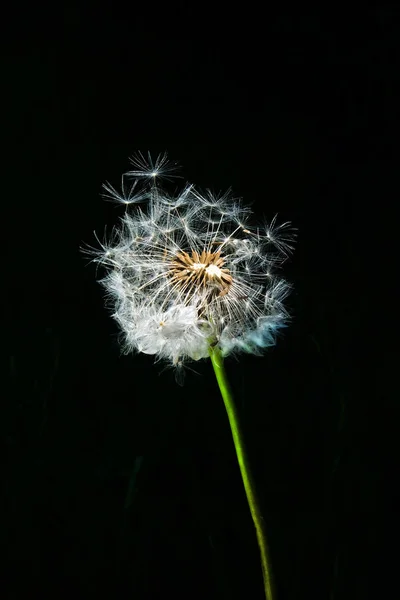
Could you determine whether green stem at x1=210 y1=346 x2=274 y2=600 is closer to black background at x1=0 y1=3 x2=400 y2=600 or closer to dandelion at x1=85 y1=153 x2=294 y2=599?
dandelion at x1=85 y1=153 x2=294 y2=599

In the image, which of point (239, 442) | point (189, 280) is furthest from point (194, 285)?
point (239, 442)

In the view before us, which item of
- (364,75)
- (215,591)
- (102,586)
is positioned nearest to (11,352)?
(102,586)

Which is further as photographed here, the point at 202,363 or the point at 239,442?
the point at 202,363

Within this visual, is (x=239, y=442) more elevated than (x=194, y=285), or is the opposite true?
(x=194, y=285)

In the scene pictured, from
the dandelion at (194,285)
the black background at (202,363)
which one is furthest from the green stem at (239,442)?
the black background at (202,363)

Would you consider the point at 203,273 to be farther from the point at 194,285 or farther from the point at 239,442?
the point at 239,442

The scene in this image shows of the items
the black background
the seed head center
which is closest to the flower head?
the seed head center

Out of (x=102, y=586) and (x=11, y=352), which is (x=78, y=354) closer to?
(x=11, y=352)

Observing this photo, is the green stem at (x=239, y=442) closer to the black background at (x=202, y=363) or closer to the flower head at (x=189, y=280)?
the flower head at (x=189, y=280)
